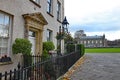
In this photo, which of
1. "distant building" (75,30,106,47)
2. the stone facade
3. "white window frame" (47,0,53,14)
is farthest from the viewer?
"distant building" (75,30,106,47)

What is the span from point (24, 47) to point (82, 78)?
311 cm

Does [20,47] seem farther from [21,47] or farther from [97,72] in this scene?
[97,72]

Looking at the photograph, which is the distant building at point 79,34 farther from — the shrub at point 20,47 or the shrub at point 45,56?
the shrub at point 20,47

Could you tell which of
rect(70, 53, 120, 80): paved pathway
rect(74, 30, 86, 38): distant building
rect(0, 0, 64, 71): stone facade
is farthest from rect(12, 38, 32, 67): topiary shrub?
rect(74, 30, 86, 38): distant building

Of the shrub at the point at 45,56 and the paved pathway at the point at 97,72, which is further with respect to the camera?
the paved pathway at the point at 97,72

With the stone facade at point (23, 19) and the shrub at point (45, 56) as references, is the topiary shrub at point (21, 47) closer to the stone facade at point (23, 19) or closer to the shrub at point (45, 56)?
the stone facade at point (23, 19)

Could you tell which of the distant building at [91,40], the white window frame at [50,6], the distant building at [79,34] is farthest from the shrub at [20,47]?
the distant building at [91,40]

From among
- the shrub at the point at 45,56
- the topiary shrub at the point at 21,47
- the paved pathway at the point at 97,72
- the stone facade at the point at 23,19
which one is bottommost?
the paved pathway at the point at 97,72

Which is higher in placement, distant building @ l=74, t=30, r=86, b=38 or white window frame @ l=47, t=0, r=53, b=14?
distant building @ l=74, t=30, r=86, b=38

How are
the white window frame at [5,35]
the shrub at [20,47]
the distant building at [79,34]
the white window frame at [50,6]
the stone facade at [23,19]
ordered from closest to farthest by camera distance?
the white window frame at [5,35], the stone facade at [23,19], the shrub at [20,47], the white window frame at [50,6], the distant building at [79,34]

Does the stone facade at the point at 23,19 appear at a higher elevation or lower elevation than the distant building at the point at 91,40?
lower

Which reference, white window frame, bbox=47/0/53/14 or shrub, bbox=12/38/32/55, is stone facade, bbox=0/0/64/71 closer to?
shrub, bbox=12/38/32/55

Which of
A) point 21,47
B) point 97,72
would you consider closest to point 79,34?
point 97,72

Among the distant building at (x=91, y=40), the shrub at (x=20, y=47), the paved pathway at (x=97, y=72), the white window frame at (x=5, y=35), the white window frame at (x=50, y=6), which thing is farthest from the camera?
the distant building at (x=91, y=40)
